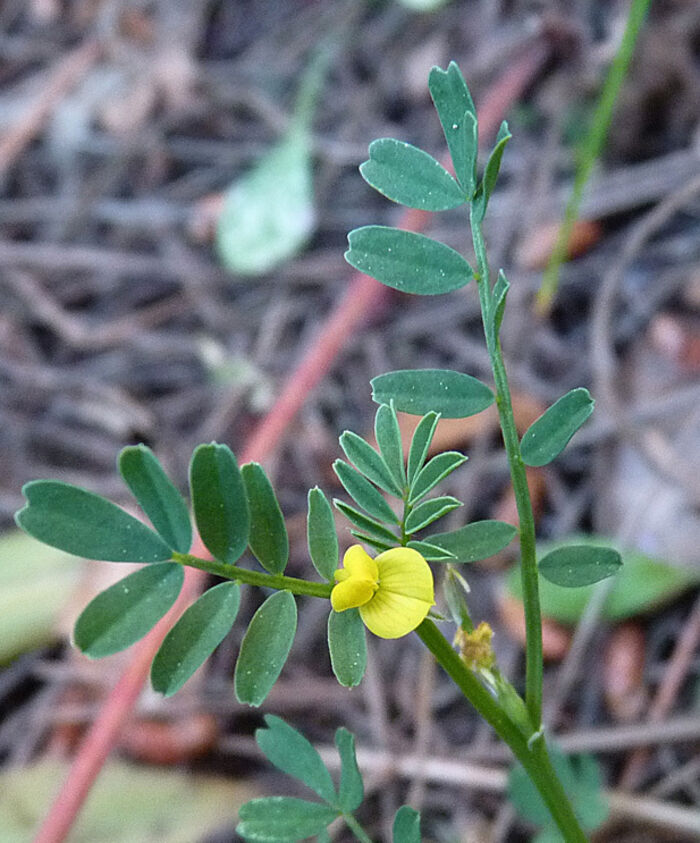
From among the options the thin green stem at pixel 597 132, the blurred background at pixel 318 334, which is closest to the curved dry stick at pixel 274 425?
the blurred background at pixel 318 334

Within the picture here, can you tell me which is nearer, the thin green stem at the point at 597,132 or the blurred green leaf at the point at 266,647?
the blurred green leaf at the point at 266,647

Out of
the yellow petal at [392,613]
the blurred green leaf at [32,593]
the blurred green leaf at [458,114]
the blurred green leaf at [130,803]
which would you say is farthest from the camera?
the blurred green leaf at [32,593]

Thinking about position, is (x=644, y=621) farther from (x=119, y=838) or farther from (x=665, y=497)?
(x=119, y=838)

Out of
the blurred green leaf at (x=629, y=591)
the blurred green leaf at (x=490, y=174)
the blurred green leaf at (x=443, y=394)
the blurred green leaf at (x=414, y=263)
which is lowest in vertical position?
the blurred green leaf at (x=629, y=591)

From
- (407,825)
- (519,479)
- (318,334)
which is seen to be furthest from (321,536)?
(318,334)

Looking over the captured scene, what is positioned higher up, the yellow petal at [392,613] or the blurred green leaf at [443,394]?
the blurred green leaf at [443,394]

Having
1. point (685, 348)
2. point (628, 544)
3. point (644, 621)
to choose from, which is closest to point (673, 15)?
point (685, 348)

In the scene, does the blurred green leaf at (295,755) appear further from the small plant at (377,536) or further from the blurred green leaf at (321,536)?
the blurred green leaf at (321,536)
